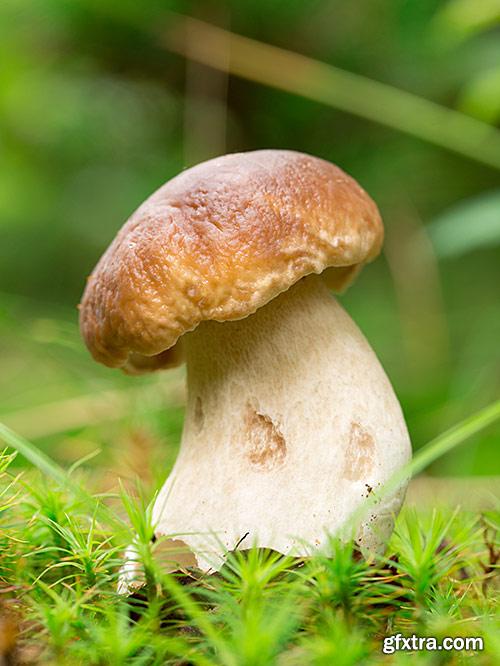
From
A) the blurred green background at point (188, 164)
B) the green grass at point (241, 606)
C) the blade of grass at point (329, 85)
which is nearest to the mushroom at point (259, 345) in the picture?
the green grass at point (241, 606)

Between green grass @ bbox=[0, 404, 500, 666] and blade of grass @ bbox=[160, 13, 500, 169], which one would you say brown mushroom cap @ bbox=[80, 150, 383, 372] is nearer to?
green grass @ bbox=[0, 404, 500, 666]

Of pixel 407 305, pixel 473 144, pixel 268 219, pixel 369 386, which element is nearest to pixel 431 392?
pixel 407 305

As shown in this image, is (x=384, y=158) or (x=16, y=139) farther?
(x=16, y=139)

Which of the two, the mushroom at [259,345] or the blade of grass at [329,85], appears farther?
the blade of grass at [329,85]

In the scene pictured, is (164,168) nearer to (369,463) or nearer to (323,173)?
(323,173)

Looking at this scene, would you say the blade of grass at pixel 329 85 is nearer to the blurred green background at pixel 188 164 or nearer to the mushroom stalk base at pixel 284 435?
the blurred green background at pixel 188 164

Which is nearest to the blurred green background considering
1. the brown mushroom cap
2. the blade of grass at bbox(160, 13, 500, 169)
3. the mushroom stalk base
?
the blade of grass at bbox(160, 13, 500, 169)

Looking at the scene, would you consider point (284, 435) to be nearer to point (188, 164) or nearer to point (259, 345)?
point (259, 345)
